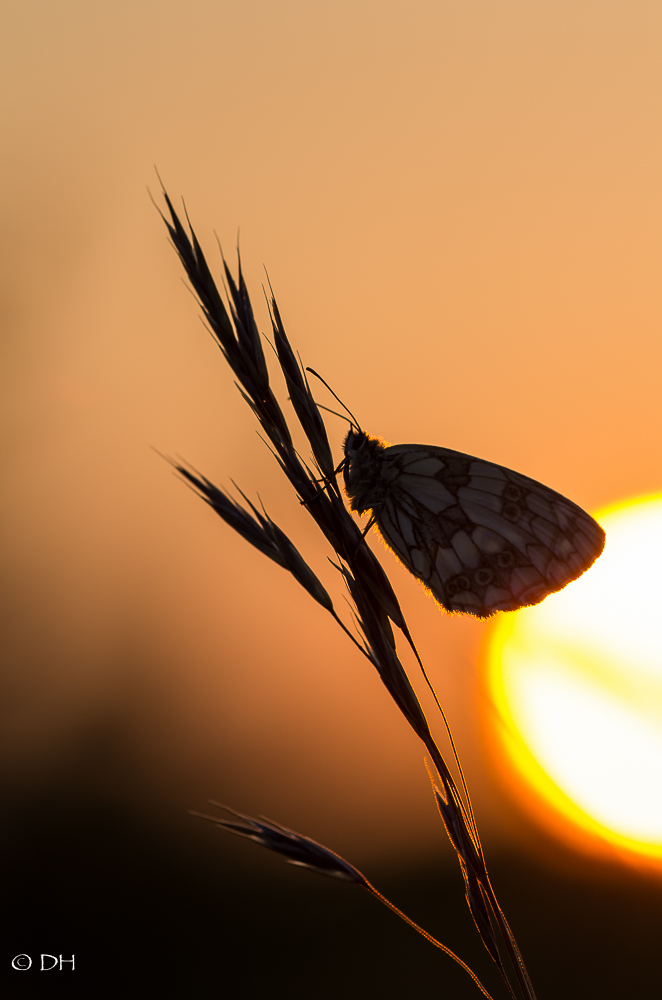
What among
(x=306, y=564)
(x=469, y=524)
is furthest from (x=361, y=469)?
(x=306, y=564)

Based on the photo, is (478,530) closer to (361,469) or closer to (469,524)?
(469,524)

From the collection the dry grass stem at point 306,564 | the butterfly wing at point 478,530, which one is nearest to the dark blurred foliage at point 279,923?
the butterfly wing at point 478,530

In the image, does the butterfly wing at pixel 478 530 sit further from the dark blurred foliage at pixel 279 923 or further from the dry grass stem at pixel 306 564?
the dark blurred foliage at pixel 279 923

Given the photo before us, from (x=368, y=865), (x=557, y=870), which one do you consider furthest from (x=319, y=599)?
(x=368, y=865)

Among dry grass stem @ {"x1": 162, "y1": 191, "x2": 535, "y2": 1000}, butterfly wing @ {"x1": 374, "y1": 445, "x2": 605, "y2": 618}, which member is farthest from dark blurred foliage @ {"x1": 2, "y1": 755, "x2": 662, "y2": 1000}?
dry grass stem @ {"x1": 162, "y1": 191, "x2": 535, "y2": 1000}

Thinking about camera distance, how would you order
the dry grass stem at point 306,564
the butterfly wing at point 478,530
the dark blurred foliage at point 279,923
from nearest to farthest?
the dry grass stem at point 306,564, the butterfly wing at point 478,530, the dark blurred foliage at point 279,923

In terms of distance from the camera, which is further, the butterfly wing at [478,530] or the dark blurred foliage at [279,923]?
the dark blurred foliage at [279,923]

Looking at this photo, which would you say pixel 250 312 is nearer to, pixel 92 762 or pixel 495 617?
pixel 495 617

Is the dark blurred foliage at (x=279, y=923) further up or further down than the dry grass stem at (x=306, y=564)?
further down
